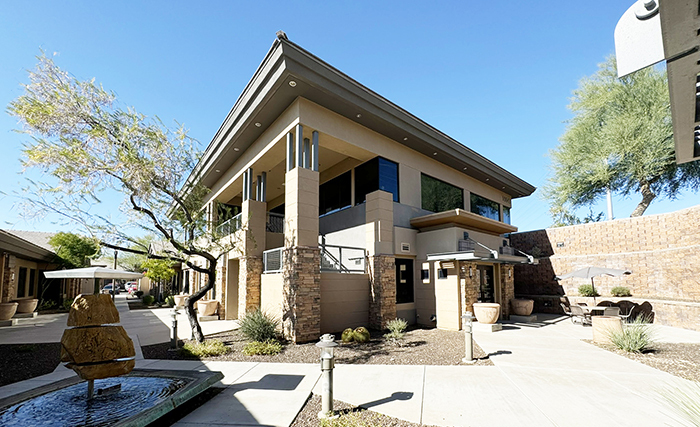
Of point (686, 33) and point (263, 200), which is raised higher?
point (263, 200)

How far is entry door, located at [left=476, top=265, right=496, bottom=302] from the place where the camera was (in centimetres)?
1380

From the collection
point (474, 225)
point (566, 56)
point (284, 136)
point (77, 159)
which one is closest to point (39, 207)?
point (77, 159)

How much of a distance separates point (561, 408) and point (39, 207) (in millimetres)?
11305

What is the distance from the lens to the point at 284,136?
1141 cm

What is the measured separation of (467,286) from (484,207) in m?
8.60

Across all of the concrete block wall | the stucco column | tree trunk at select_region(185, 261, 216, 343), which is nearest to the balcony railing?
the stucco column

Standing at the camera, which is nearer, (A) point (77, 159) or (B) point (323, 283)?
(A) point (77, 159)

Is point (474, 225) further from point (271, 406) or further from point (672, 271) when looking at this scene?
point (271, 406)

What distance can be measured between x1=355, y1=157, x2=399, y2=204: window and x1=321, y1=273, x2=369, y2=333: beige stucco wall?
3.44m

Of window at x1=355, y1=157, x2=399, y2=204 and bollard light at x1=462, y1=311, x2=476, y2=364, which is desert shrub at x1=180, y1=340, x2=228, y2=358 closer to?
bollard light at x1=462, y1=311, x2=476, y2=364

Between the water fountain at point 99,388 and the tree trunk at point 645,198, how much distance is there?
81.1ft

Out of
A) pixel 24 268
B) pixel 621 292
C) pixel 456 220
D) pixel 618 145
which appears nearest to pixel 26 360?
pixel 456 220

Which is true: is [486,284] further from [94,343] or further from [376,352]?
[94,343]

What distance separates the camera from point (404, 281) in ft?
43.5
